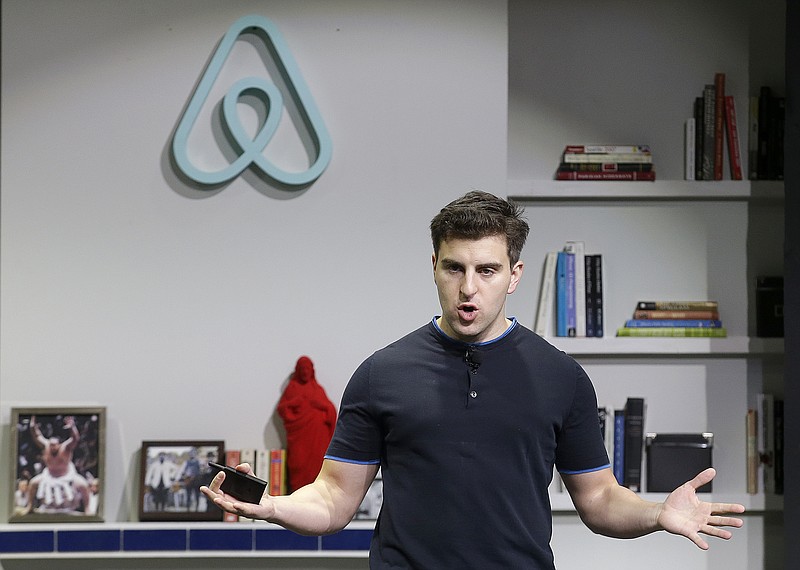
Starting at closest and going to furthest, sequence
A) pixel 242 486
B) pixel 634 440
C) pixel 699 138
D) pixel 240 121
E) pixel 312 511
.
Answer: pixel 242 486 → pixel 312 511 → pixel 240 121 → pixel 634 440 → pixel 699 138

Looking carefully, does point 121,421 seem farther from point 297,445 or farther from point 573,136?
point 573,136

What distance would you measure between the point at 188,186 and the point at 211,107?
0.26 metres

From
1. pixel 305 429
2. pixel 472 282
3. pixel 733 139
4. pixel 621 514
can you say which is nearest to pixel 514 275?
pixel 472 282

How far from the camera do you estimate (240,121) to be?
9.87 ft

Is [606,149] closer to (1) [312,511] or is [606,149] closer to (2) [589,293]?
(2) [589,293]

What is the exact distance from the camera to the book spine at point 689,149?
10.9 ft

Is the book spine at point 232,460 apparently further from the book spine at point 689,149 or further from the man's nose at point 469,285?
the book spine at point 689,149

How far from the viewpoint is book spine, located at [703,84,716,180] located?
3.30 m

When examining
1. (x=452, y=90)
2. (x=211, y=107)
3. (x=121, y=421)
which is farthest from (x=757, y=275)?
(x=121, y=421)

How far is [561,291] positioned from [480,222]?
1600 mm

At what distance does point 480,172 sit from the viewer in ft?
9.96

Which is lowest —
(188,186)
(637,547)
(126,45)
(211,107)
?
(637,547)

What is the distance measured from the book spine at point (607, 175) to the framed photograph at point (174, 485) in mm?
1543

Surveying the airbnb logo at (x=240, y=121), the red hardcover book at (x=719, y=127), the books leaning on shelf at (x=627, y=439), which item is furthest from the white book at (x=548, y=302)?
the airbnb logo at (x=240, y=121)
